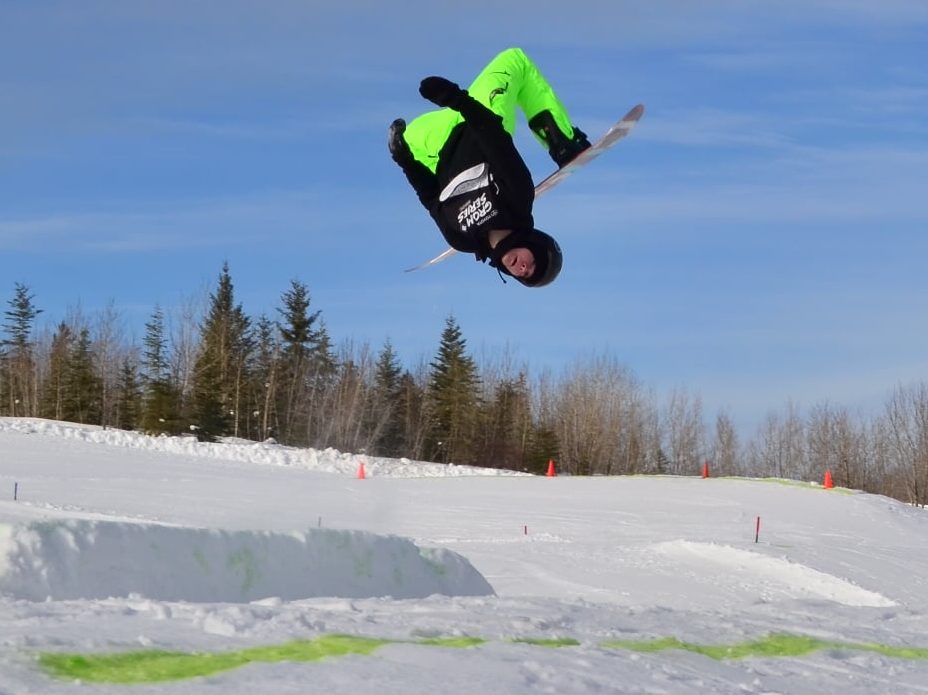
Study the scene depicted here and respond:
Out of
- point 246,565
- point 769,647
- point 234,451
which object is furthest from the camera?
point 234,451

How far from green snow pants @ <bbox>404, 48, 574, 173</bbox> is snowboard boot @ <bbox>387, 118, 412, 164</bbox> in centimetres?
3

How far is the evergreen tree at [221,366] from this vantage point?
144 ft

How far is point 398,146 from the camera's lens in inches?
223

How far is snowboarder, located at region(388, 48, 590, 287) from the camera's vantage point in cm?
534

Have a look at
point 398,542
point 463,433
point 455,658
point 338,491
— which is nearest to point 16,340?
point 463,433

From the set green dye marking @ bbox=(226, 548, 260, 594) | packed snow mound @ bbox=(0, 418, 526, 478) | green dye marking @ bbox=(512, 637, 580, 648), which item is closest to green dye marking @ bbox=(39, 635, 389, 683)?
green dye marking @ bbox=(512, 637, 580, 648)

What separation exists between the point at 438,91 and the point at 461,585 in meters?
4.77

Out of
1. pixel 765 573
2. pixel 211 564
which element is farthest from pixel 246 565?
pixel 765 573

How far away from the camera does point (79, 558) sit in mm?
6910

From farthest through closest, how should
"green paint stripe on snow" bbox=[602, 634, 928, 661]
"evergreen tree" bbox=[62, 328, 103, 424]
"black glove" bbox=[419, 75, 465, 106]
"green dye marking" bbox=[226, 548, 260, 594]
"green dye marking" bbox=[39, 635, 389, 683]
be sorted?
"evergreen tree" bbox=[62, 328, 103, 424] → "green dye marking" bbox=[226, 548, 260, 594] → "black glove" bbox=[419, 75, 465, 106] → "green paint stripe on snow" bbox=[602, 634, 928, 661] → "green dye marking" bbox=[39, 635, 389, 683]

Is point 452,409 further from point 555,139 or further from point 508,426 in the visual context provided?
point 555,139

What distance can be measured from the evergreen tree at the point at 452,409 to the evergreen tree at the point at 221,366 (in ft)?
30.4

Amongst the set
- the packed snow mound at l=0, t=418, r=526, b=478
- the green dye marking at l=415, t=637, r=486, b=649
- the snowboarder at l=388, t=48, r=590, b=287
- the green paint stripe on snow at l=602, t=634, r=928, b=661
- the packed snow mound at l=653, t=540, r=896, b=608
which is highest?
the snowboarder at l=388, t=48, r=590, b=287

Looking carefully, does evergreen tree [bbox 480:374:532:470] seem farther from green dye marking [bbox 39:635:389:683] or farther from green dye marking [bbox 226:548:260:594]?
green dye marking [bbox 39:635:389:683]
